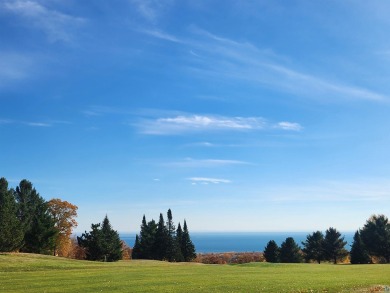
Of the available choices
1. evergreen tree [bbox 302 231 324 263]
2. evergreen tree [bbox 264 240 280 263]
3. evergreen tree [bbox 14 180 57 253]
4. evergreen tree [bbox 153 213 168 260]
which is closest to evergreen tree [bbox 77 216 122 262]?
evergreen tree [bbox 14 180 57 253]

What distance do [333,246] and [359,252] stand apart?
5.80m

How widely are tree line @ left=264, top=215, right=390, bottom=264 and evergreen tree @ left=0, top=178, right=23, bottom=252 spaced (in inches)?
2158

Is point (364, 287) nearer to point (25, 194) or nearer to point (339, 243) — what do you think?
point (339, 243)

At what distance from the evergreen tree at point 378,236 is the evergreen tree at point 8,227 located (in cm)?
7371

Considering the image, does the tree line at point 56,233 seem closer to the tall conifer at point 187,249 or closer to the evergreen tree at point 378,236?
the tall conifer at point 187,249

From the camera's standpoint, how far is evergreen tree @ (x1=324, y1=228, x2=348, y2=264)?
89.3 meters

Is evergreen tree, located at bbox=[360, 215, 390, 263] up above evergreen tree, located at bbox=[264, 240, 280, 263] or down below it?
above

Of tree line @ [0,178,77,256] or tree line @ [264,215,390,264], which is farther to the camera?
tree line @ [264,215,390,264]

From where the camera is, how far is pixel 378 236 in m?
86.2

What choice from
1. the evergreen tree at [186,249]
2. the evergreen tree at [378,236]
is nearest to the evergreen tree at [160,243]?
the evergreen tree at [186,249]

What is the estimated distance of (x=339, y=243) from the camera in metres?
89.6

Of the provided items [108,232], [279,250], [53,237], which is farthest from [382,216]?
[53,237]

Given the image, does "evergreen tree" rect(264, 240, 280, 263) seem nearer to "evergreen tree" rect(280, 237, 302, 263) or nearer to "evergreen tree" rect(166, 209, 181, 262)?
"evergreen tree" rect(280, 237, 302, 263)

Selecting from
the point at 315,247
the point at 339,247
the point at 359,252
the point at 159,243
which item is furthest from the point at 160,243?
the point at 359,252
